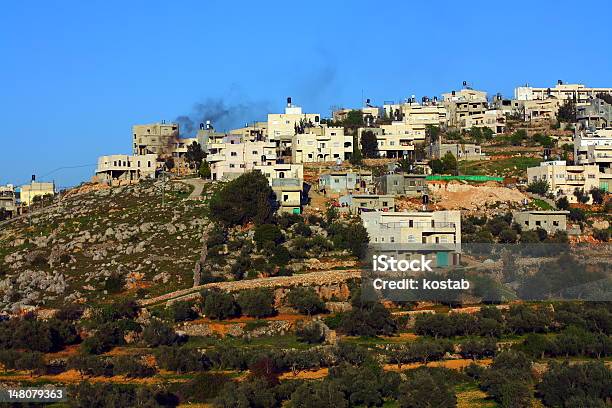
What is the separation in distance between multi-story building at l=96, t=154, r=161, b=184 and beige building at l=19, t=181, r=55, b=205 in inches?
170

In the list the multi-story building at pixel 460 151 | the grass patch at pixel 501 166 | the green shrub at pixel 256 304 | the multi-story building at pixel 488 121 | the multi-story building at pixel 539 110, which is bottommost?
the green shrub at pixel 256 304

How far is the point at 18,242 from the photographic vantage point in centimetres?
5856

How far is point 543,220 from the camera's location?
186 ft

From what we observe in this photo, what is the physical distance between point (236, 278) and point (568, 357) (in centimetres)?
1268

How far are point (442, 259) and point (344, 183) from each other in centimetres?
1345

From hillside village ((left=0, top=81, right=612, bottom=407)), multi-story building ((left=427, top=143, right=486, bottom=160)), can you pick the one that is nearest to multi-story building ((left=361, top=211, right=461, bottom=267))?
hillside village ((left=0, top=81, right=612, bottom=407))

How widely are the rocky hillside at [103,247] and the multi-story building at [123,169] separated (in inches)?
187

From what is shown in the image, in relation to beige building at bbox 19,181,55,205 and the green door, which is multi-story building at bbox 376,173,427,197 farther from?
beige building at bbox 19,181,55,205

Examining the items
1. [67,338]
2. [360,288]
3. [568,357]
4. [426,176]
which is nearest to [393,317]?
[360,288]

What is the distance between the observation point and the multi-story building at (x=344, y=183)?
6350 cm

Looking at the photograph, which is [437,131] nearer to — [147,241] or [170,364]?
[147,241]
